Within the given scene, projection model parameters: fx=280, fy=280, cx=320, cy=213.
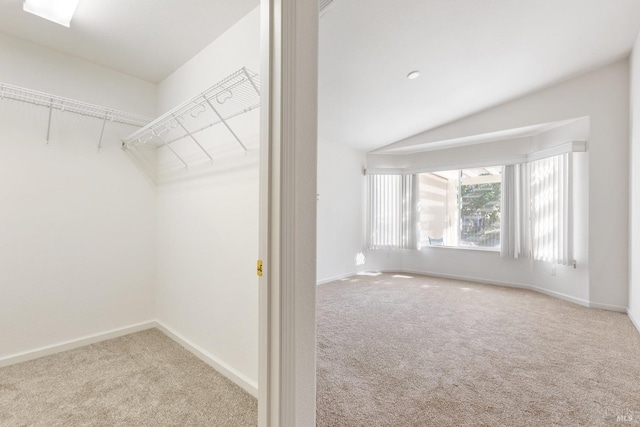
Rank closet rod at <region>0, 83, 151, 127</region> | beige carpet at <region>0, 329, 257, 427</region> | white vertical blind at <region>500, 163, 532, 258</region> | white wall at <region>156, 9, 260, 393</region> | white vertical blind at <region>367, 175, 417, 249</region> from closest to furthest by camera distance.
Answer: beige carpet at <region>0, 329, 257, 427</region>, white wall at <region>156, 9, 260, 393</region>, closet rod at <region>0, 83, 151, 127</region>, white vertical blind at <region>500, 163, 532, 258</region>, white vertical blind at <region>367, 175, 417, 249</region>

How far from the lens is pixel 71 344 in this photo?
87.0 inches

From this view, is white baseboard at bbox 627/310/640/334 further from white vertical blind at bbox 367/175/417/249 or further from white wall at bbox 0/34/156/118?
white wall at bbox 0/34/156/118

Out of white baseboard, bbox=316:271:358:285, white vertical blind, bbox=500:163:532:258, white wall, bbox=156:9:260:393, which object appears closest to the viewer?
white wall, bbox=156:9:260:393

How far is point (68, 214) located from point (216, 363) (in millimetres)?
1674

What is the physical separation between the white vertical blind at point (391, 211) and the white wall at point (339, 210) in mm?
210

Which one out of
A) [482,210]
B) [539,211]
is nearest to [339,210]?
[482,210]

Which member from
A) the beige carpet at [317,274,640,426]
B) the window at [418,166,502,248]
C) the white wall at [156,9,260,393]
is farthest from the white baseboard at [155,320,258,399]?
the window at [418,166,502,248]

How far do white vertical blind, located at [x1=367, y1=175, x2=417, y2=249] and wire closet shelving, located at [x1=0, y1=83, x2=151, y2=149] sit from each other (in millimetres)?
4007

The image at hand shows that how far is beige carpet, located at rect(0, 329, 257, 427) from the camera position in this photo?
58.5 inches

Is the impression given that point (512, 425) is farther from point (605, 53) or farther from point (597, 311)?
point (605, 53)

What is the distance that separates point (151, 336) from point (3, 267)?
1.13 m

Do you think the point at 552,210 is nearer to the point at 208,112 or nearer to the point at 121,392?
the point at 208,112

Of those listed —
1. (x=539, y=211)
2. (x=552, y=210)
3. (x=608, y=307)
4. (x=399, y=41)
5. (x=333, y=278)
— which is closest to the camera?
(x=399, y=41)

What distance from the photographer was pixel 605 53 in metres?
3.09
